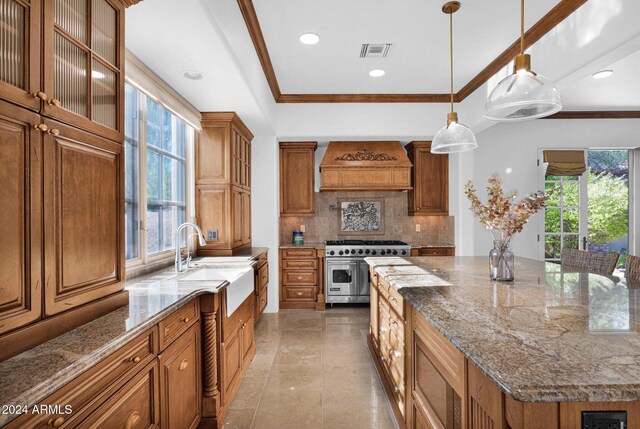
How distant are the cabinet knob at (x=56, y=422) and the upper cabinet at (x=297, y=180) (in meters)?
4.14

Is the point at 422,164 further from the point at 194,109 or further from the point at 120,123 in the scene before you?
the point at 120,123

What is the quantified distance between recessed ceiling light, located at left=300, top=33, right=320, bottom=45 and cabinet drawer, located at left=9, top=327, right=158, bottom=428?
8.52ft

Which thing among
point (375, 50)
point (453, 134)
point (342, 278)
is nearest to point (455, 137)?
→ point (453, 134)

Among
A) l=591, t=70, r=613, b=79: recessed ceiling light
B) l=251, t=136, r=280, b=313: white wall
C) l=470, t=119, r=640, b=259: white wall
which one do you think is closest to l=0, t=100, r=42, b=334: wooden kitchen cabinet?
l=251, t=136, r=280, b=313: white wall

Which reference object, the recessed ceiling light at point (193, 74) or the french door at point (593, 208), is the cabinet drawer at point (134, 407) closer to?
the recessed ceiling light at point (193, 74)

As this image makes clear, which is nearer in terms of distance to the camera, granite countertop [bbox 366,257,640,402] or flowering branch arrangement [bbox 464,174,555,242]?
granite countertop [bbox 366,257,640,402]

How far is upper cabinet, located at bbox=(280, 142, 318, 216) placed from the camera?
5035 millimetres

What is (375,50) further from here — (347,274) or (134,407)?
(134,407)

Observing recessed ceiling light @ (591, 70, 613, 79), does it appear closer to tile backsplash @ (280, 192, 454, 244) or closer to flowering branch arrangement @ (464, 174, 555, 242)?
tile backsplash @ (280, 192, 454, 244)

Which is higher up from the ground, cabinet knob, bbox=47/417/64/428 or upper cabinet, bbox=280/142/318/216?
upper cabinet, bbox=280/142/318/216

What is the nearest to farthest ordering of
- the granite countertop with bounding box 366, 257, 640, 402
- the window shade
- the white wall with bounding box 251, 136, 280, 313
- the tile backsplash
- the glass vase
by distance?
the granite countertop with bounding box 366, 257, 640, 402
the glass vase
the white wall with bounding box 251, 136, 280, 313
the window shade
the tile backsplash

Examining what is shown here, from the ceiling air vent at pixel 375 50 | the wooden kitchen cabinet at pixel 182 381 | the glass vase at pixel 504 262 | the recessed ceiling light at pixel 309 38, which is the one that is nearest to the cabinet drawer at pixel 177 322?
the wooden kitchen cabinet at pixel 182 381

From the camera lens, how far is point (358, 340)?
3.60 meters

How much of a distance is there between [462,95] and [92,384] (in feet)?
15.2
